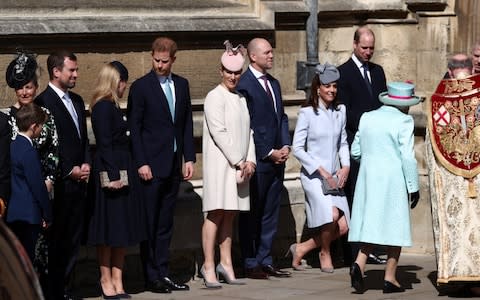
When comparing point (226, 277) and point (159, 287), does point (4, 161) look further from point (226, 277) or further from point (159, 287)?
point (226, 277)

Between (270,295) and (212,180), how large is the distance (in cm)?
102

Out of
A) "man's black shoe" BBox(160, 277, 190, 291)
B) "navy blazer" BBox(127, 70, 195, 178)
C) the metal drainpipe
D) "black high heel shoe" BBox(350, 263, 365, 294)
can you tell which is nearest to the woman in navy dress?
"navy blazer" BBox(127, 70, 195, 178)

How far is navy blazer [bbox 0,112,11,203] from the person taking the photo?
21.3 feet

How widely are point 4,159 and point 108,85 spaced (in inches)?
57.8

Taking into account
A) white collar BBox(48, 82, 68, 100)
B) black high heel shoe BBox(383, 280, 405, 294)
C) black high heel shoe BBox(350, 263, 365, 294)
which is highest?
white collar BBox(48, 82, 68, 100)

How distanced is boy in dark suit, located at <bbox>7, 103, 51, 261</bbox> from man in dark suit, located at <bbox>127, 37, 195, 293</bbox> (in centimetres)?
150

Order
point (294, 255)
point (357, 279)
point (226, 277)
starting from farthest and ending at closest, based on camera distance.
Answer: point (294, 255) → point (226, 277) → point (357, 279)

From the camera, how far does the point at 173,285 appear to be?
27.2ft

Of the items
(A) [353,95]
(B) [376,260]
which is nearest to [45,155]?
(A) [353,95]

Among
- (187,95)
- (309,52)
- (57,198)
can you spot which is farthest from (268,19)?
(57,198)

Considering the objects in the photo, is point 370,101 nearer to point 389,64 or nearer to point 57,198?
point 389,64

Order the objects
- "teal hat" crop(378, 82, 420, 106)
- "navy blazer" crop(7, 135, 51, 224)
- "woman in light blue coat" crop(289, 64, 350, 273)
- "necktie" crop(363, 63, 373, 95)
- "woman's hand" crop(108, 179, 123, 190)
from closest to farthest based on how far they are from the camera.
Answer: "navy blazer" crop(7, 135, 51, 224) → "woman's hand" crop(108, 179, 123, 190) → "teal hat" crop(378, 82, 420, 106) → "woman in light blue coat" crop(289, 64, 350, 273) → "necktie" crop(363, 63, 373, 95)

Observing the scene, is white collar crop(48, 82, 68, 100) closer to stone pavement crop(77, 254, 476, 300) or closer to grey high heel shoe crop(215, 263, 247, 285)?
stone pavement crop(77, 254, 476, 300)

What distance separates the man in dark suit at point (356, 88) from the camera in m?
9.69
